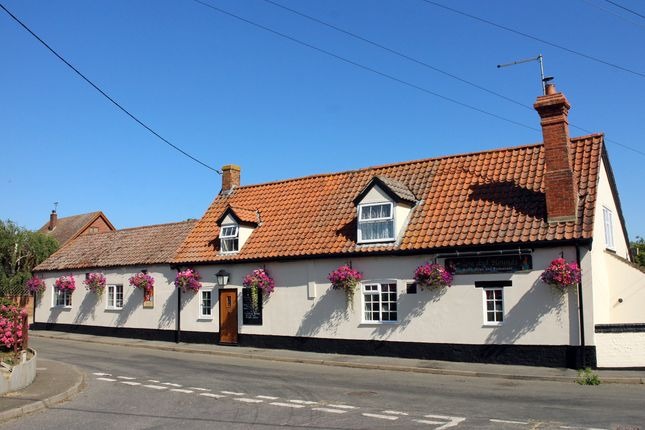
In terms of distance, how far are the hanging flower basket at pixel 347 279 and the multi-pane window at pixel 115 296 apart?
13405mm

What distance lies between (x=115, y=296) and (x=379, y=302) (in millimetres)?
15298

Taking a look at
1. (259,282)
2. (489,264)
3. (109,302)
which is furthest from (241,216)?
(489,264)

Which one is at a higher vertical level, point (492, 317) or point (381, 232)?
point (381, 232)

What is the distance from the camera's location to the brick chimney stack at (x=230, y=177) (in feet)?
95.0

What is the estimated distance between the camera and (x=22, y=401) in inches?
457

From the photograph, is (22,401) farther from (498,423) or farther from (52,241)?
(52,241)

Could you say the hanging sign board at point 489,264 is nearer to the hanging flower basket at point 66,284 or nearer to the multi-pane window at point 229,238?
the multi-pane window at point 229,238

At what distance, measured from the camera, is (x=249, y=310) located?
23.2 meters

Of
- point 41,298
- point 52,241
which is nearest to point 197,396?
point 41,298

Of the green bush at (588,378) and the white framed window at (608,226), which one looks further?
the white framed window at (608,226)

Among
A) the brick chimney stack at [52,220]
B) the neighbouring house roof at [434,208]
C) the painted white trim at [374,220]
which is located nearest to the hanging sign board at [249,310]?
the neighbouring house roof at [434,208]

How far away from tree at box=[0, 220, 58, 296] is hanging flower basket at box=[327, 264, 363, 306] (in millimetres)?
29576

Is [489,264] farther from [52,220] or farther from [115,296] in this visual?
[52,220]

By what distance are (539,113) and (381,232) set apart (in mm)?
6411
